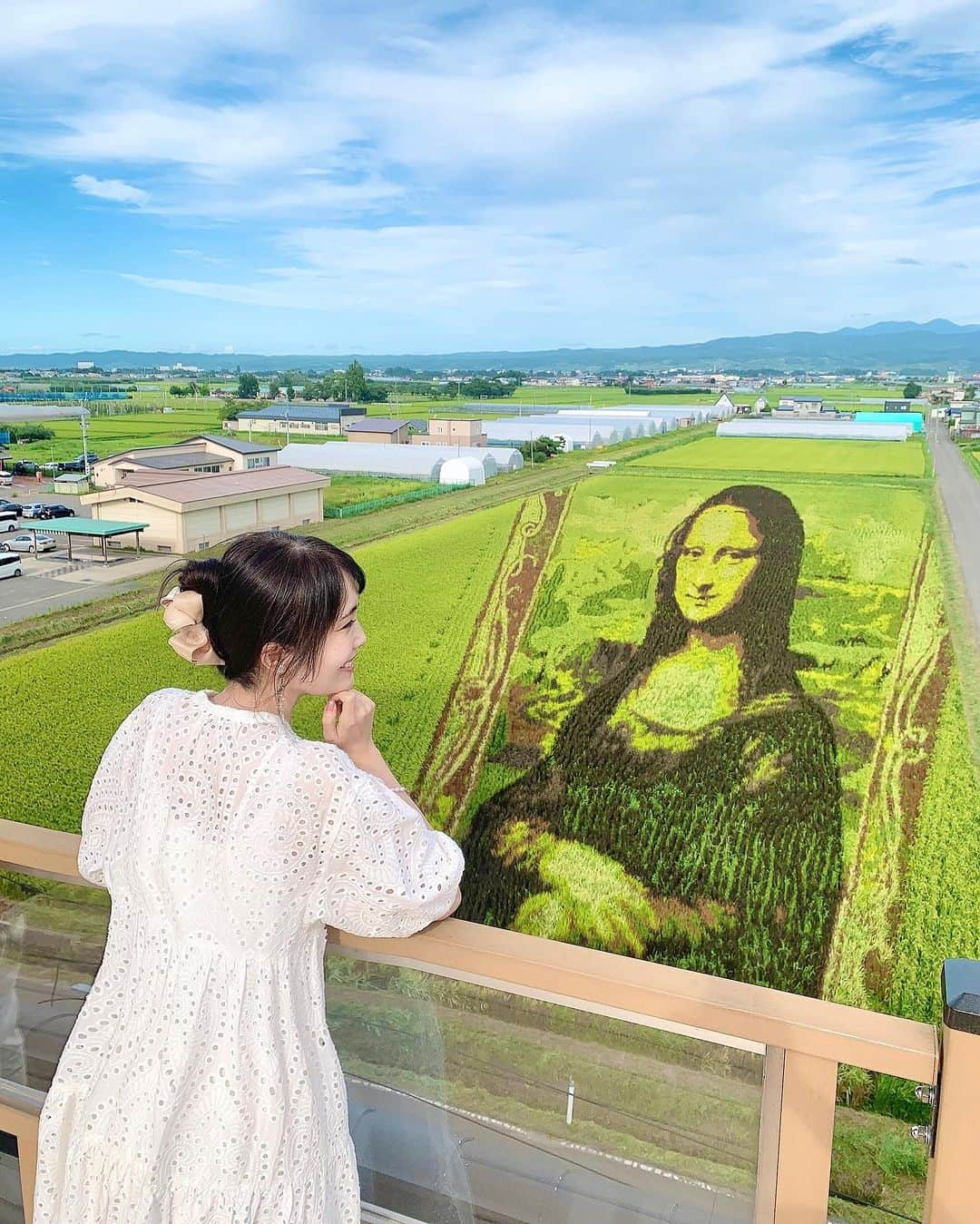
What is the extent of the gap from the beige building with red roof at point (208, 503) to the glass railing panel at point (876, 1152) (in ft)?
7.50

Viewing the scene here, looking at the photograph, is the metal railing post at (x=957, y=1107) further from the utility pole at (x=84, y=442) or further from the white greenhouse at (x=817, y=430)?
the utility pole at (x=84, y=442)

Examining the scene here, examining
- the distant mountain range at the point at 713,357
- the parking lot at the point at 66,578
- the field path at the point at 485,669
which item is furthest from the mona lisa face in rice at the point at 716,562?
the parking lot at the point at 66,578

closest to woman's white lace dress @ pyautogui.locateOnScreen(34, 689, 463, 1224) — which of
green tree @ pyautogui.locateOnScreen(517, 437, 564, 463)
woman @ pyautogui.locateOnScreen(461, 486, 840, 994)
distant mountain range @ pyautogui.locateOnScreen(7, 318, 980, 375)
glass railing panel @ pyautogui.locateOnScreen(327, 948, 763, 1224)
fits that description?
glass railing panel @ pyautogui.locateOnScreen(327, 948, 763, 1224)

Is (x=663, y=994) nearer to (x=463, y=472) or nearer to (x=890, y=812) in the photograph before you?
(x=890, y=812)

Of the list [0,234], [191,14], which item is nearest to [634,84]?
[191,14]

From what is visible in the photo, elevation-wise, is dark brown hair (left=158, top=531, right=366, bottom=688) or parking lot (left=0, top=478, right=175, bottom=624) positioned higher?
dark brown hair (left=158, top=531, right=366, bottom=688)

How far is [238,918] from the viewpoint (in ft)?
2.26

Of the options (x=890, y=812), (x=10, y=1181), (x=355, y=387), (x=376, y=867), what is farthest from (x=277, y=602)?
(x=355, y=387)

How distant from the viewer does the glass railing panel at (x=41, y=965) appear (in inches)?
42.5

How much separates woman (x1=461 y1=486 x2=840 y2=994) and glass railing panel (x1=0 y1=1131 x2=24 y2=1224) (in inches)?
48.5

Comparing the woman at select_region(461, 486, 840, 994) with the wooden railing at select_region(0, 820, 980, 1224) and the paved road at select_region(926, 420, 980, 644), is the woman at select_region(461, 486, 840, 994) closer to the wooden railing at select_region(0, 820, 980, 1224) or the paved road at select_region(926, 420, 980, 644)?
the paved road at select_region(926, 420, 980, 644)

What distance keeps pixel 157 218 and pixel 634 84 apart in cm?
145

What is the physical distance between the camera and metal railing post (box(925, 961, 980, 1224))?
631 mm

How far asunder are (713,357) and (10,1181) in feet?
8.26
